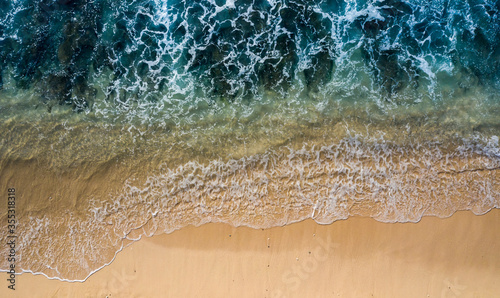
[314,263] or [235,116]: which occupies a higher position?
[235,116]

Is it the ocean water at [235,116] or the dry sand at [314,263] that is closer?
the dry sand at [314,263]

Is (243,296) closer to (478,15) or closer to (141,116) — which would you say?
(141,116)

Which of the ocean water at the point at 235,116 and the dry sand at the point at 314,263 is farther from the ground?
the ocean water at the point at 235,116

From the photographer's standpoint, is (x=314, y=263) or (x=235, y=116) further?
(x=235, y=116)

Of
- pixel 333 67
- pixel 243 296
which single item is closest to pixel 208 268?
pixel 243 296
